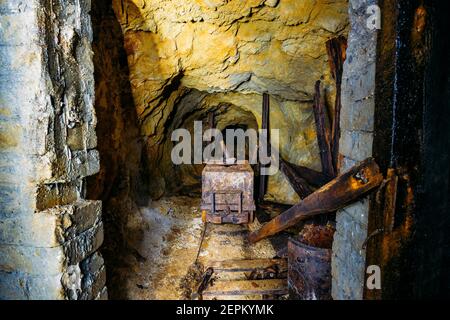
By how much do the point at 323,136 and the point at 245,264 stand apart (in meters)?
2.49

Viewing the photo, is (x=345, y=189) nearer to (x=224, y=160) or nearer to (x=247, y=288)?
(x=247, y=288)

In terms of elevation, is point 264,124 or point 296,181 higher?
point 264,124

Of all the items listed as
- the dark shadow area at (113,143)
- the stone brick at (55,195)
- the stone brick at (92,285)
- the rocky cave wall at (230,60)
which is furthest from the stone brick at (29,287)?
the rocky cave wall at (230,60)

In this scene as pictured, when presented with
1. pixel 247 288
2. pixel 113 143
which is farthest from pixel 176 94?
pixel 247 288

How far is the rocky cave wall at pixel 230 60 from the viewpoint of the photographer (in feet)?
11.5

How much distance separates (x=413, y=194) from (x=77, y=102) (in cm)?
206

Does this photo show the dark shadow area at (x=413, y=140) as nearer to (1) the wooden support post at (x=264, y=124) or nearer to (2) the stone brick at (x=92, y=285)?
(2) the stone brick at (x=92, y=285)

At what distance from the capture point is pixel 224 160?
6012mm

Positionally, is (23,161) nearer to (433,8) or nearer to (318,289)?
(433,8)

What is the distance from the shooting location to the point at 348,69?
6.42 feet

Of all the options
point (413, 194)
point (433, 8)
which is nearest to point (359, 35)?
point (433, 8)

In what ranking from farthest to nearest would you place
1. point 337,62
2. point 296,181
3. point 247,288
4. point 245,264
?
point 296,181
point 337,62
point 245,264
point 247,288

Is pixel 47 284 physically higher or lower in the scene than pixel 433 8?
lower

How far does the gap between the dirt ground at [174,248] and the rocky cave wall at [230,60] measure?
853 mm
